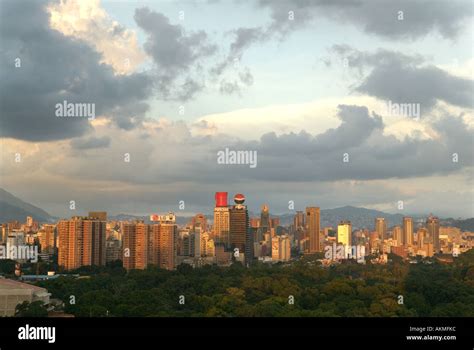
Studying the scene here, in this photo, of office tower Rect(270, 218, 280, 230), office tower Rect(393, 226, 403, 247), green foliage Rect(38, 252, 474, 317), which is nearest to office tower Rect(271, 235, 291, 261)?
office tower Rect(270, 218, 280, 230)

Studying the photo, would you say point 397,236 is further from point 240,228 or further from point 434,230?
point 240,228

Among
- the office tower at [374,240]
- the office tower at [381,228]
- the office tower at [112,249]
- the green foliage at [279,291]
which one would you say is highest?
the office tower at [381,228]

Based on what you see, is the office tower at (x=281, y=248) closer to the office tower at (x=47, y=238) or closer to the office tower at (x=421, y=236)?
the office tower at (x=421, y=236)

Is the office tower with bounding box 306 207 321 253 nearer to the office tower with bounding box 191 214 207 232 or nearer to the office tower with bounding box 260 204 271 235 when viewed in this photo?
the office tower with bounding box 260 204 271 235

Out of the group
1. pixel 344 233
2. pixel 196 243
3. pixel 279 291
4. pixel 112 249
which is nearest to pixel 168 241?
pixel 196 243

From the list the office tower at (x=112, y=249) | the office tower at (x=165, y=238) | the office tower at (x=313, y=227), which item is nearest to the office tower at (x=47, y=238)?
the office tower at (x=112, y=249)

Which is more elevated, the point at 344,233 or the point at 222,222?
the point at 222,222
